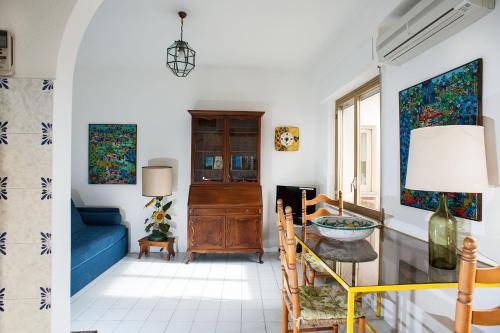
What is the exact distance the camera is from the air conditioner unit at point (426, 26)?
60.6 inches

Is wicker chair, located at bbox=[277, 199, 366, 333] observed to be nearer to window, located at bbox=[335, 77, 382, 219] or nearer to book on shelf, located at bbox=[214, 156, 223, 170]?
window, located at bbox=[335, 77, 382, 219]

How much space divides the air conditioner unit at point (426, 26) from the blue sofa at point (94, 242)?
3316mm

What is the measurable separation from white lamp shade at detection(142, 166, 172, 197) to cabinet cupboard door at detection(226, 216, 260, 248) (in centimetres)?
97

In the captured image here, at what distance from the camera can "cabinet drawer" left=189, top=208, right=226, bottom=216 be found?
4.00 metres

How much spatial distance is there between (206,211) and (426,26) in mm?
3078

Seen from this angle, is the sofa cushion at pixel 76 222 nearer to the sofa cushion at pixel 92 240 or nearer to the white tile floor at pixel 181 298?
the sofa cushion at pixel 92 240

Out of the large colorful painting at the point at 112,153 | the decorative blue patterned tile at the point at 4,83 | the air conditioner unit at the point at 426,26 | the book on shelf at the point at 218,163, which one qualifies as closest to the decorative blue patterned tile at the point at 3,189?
the decorative blue patterned tile at the point at 4,83

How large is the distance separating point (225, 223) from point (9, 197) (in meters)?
2.95

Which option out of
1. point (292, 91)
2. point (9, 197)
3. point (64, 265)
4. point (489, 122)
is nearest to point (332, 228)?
point (489, 122)

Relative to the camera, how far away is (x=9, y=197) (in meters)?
1.20

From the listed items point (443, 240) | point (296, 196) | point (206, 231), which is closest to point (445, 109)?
point (443, 240)

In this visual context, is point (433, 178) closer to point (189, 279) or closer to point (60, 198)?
point (60, 198)

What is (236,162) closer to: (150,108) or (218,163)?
(218,163)

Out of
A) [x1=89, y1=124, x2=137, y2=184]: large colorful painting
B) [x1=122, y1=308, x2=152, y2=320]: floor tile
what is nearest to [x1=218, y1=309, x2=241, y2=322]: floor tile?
[x1=122, y1=308, x2=152, y2=320]: floor tile
